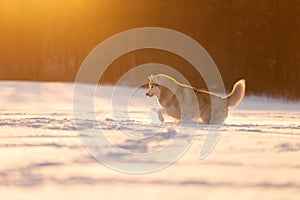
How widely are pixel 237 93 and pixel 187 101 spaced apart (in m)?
0.46

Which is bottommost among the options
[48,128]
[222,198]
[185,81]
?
[222,198]

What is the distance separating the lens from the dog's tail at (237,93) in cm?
409

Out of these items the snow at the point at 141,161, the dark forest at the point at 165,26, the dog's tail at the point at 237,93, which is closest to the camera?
the snow at the point at 141,161

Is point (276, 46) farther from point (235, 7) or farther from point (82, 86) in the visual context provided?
point (82, 86)

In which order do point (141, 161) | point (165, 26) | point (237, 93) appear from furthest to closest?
point (165, 26) < point (237, 93) < point (141, 161)

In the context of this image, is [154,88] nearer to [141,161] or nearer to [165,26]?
[141,161]

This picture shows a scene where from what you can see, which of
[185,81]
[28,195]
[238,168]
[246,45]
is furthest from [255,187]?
[246,45]

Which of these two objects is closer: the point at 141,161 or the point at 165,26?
the point at 141,161

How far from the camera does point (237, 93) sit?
4133 mm

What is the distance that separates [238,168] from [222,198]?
52cm

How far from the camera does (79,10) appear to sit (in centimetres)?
837

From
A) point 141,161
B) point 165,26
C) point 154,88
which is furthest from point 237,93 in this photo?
point 165,26

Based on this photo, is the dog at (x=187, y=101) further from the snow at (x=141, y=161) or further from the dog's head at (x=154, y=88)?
the snow at (x=141, y=161)

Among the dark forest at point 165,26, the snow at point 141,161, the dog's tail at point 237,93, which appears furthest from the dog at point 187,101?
the dark forest at point 165,26
